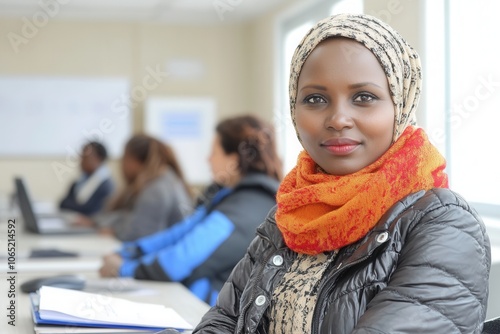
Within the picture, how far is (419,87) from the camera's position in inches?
50.8

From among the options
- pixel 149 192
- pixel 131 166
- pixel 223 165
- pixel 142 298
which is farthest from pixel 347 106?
pixel 131 166

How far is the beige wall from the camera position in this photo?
27.3 ft

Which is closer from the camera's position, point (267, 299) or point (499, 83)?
point (267, 299)

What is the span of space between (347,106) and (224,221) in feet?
5.11

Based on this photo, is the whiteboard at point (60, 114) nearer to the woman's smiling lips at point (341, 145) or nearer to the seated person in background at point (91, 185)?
the seated person in background at point (91, 185)

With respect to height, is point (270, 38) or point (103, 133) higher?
point (270, 38)

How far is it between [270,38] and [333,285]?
6.83 meters

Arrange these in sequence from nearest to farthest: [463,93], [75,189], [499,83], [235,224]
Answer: [235,224] → [499,83] → [463,93] → [75,189]

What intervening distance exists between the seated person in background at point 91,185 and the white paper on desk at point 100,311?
4.67 m

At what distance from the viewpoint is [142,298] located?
2.33 metres

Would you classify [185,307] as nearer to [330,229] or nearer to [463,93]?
[330,229]

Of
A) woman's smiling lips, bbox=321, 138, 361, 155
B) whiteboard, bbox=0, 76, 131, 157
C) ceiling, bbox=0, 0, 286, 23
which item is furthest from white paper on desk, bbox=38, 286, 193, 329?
whiteboard, bbox=0, 76, 131, 157

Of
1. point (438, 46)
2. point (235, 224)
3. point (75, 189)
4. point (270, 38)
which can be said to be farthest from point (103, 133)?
point (235, 224)

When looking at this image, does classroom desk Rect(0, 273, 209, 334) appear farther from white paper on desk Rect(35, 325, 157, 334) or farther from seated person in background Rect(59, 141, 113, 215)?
seated person in background Rect(59, 141, 113, 215)
